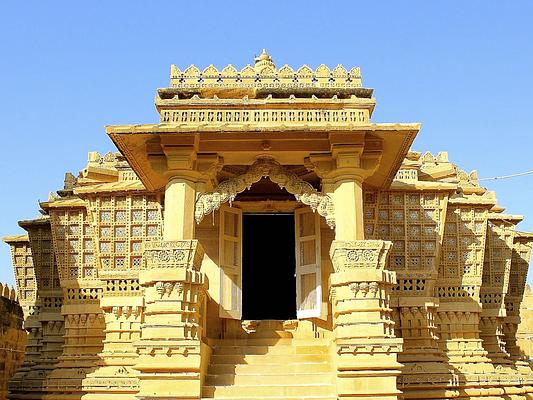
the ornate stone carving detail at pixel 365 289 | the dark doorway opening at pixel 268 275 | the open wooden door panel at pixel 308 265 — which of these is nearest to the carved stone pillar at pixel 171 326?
the ornate stone carving detail at pixel 365 289

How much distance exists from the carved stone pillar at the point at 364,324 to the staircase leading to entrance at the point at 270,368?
2.17ft

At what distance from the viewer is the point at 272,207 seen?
15273 mm

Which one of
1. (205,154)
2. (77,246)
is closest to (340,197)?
(205,154)

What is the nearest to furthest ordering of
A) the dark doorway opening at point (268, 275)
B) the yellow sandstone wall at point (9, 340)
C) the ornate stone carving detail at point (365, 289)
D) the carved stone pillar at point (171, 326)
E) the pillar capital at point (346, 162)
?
the carved stone pillar at point (171, 326), the ornate stone carving detail at point (365, 289), the pillar capital at point (346, 162), the yellow sandstone wall at point (9, 340), the dark doorway opening at point (268, 275)

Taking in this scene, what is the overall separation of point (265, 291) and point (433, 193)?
5745 millimetres

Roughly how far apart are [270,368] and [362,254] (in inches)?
105

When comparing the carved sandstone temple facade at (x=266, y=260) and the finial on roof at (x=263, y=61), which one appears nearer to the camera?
the carved sandstone temple facade at (x=266, y=260)

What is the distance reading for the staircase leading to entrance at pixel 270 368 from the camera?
37.7 ft

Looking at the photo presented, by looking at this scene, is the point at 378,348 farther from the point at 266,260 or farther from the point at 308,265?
the point at 266,260

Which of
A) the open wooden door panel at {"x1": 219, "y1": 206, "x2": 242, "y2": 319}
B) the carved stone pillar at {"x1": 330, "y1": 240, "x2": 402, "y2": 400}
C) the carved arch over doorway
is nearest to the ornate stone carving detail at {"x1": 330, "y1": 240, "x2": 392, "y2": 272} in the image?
the carved stone pillar at {"x1": 330, "y1": 240, "x2": 402, "y2": 400}

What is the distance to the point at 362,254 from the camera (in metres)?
11.6

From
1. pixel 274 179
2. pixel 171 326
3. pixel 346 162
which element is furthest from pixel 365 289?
pixel 171 326

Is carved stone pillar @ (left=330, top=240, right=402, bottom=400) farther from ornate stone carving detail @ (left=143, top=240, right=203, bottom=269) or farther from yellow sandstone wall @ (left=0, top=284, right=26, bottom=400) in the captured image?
yellow sandstone wall @ (left=0, top=284, right=26, bottom=400)

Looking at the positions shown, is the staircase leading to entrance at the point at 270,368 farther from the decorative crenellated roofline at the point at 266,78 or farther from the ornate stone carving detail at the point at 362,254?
the decorative crenellated roofline at the point at 266,78
